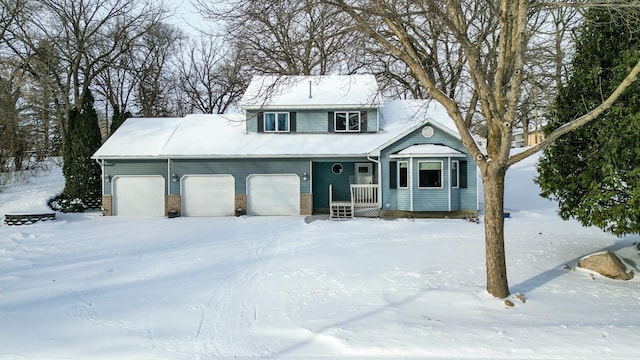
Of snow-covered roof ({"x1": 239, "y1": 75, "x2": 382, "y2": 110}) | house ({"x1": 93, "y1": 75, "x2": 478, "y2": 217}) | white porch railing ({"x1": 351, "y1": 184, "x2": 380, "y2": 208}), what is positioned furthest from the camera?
snow-covered roof ({"x1": 239, "y1": 75, "x2": 382, "y2": 110})

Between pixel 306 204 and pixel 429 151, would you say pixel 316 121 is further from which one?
pixel 429 151

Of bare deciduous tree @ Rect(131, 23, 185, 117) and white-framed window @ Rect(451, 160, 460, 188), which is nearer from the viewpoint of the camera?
white-framed window @ Rect(451, 160, 460, 188)

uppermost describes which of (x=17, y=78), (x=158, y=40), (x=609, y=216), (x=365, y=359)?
(x=158, y=40)

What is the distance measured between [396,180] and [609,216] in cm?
913

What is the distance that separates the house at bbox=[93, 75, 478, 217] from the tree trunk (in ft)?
29.9

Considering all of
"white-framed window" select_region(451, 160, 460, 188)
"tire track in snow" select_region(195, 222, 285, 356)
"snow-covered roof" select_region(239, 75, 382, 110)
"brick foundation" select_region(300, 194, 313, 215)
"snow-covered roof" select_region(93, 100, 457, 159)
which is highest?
"snow-covered roof" select_region(239, 75, 382, 110)

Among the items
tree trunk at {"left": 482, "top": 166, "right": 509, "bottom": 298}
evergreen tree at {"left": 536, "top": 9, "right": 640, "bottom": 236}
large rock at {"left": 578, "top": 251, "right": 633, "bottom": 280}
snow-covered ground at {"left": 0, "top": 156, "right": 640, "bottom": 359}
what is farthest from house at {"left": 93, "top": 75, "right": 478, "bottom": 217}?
tree trunk at {"left": 482, "top": 166, "right": 509, "bottom": 298}

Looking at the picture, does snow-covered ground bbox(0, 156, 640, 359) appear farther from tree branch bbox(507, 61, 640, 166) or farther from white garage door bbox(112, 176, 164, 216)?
white garage door bbox(112, 176, 164, 216)

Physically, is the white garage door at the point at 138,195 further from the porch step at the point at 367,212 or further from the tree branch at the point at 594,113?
the tree branch at the point at 594,113

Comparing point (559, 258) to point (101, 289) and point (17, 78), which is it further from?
point (17, 78)

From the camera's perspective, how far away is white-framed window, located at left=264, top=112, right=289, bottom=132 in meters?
19.0

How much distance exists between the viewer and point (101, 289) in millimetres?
7352

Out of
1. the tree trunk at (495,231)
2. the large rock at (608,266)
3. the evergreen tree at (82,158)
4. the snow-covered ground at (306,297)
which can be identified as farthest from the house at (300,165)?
the tree trunk at (495,231)

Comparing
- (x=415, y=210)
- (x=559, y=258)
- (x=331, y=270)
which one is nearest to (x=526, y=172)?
(x=415, y=210)
